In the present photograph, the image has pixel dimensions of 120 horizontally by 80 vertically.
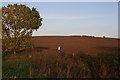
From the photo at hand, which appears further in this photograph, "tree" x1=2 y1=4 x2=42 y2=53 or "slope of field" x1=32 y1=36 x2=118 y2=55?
"slope of field" x1=32 y1=36 x2=118 y2=55

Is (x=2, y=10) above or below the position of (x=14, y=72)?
above

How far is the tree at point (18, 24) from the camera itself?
19219 millimetres

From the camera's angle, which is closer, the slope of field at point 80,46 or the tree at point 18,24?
the tree at point 18,24

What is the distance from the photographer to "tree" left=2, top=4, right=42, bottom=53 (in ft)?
63.1

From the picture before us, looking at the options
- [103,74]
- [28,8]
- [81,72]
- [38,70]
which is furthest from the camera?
[28,8]

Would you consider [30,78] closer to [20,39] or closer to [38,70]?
[38,70]

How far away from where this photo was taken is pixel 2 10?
19.7 metres

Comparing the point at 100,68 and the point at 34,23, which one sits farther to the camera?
the point at 34,23

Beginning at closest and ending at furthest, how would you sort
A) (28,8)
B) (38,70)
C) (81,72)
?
(81,72) < (38,70) < (28,8)

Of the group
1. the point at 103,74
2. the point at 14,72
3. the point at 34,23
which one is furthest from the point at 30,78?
the point at 34,23

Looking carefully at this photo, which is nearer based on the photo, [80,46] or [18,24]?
[18,24]

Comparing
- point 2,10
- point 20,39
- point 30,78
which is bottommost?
point 30,78

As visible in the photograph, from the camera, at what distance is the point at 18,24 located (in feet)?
64.2

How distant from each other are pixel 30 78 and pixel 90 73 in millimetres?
2058
